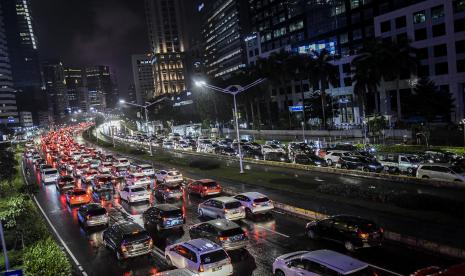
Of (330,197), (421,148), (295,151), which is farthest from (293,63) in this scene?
(330,197)

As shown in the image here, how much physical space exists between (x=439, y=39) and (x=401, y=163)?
145ft

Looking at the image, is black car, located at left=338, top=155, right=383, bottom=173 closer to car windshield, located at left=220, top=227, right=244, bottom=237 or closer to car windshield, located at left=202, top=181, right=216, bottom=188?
car windshield, located at left=202, top=181, right=216, bottom=188

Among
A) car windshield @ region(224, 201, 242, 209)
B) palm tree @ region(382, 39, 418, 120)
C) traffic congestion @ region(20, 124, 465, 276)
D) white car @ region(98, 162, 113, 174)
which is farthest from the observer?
palm tree @ region(382, 39, 418, 120)

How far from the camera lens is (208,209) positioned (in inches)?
1093

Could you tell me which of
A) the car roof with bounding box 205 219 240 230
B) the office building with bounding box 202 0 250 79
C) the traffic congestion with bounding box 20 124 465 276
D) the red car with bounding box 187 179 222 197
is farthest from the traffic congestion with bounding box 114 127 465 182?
the office building with bounding box 202 0 250 79

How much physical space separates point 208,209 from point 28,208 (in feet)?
35.2

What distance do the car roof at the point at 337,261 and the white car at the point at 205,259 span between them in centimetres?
339

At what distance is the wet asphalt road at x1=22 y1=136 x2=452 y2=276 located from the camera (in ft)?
59.2

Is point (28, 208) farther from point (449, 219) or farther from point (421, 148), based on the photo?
point (421, 148)

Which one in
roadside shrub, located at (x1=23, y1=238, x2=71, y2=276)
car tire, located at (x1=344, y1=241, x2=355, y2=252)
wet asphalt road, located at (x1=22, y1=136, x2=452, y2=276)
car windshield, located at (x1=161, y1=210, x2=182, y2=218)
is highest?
roadside shrub, located at (x1=23, y1=238, x2=71, y2=276)

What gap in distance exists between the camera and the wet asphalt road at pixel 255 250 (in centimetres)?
1805

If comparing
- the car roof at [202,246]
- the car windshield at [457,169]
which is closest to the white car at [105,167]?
the car roof at [202,246]

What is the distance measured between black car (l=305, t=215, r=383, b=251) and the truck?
19.8m

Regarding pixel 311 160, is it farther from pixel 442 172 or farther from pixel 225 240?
pixel 225 240
